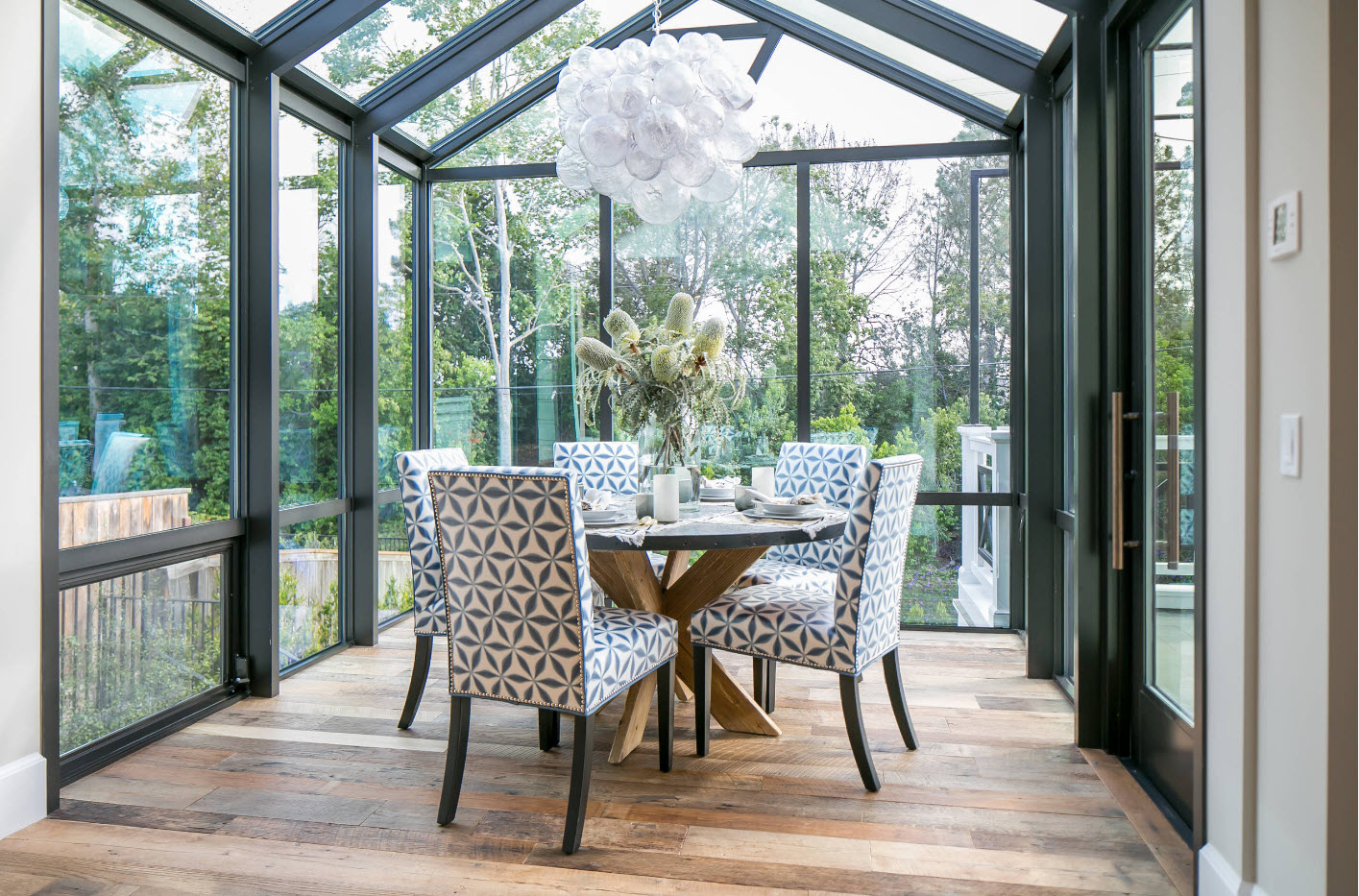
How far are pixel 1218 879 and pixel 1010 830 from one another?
0.52m

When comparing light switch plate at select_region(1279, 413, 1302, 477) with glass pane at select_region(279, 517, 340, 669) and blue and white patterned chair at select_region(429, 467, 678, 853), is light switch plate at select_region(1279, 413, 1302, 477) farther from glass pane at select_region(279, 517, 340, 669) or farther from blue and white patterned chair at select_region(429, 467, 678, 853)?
glass pane at select_region(279, 517, 340, 669)

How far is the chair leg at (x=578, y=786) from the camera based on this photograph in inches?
84.0

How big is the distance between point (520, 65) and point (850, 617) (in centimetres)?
324

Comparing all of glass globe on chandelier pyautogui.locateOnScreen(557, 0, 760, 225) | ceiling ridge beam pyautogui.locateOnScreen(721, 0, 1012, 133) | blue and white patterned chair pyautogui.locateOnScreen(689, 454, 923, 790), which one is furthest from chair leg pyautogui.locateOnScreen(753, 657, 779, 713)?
ceiling ridge beam pyautogui.locateOnScreen(721, 0, 1012, 133)

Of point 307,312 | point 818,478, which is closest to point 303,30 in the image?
point 307,312

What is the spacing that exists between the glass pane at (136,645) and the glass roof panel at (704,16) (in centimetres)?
317

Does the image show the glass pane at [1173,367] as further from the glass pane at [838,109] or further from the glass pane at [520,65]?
the glass pane at [520,65]

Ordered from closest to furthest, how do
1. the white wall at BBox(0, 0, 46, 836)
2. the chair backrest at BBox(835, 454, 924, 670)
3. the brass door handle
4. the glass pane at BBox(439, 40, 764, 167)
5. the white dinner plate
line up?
the white wall at BBox(0, 0, 46, 836)
the chair backrest at BBox(835, 454, 924, 670)
the brass door handle
the white dinner plate
the glass pane at BBox(439, 40, 764, 167)

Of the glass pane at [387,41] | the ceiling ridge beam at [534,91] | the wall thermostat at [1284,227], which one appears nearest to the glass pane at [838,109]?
the ceiling ridge beam at [534,91]

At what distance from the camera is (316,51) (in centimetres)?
352

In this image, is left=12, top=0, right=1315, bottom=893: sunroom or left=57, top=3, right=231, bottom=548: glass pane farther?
left=57, top=3, right=231, bottom=548: glass pane

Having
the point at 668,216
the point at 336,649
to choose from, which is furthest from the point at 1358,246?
the point at 336,649

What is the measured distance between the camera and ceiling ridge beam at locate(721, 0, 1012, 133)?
4051 mm

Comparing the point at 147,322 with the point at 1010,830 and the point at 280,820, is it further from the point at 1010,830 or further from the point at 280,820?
the point at 1010,830
